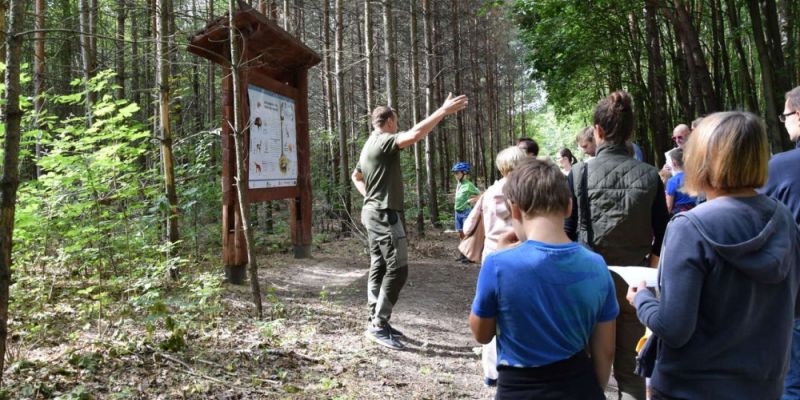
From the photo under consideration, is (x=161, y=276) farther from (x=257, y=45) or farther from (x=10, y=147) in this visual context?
(x=10, y=147)

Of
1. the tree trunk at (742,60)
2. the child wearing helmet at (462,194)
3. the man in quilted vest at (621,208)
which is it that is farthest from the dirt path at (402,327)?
the tree trunk at (742,60)

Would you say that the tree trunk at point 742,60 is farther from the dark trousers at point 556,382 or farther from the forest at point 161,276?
the dark trousers at point 556,382

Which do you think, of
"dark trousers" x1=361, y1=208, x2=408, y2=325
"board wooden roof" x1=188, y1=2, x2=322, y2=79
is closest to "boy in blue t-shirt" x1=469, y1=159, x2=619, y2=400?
"dark trousers" x1=361, y1=208, x2=408, y2=325

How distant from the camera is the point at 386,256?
15.8 feet

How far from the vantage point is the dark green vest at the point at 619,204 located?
2.93 meters

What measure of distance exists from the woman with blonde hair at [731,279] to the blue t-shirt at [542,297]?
25 centimetres

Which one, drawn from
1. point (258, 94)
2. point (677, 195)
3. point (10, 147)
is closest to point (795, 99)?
point (677, 195)

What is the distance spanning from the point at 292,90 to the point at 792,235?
7.64 meters

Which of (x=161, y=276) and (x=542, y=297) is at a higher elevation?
(x=542, y=297)

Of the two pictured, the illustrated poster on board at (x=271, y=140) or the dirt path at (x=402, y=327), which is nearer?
the dirt path at (x=402, y=327)

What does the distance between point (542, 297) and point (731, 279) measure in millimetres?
591

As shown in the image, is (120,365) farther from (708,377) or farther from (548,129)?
(548,129)

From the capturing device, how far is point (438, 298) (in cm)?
701

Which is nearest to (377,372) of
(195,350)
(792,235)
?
(195,350)
